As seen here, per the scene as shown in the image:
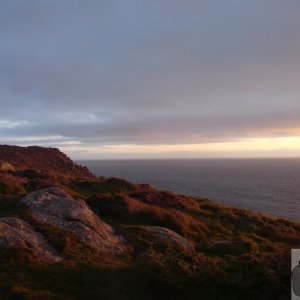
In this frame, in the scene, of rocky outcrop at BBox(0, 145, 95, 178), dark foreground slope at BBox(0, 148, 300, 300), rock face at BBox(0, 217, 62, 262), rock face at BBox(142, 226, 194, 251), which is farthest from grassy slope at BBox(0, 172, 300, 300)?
rocky outcrop at BBox(0, 145, 95, 178)

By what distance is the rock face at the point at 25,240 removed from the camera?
47.5ft

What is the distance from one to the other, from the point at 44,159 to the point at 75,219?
39094 mm

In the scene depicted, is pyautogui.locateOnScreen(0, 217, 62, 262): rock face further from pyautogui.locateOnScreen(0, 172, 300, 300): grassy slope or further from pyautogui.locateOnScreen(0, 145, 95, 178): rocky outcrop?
pyautogui.locateOnScreen(0, 145, 95, 178): rocky outcrop

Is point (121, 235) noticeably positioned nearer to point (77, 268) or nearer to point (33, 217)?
point (33, 217)

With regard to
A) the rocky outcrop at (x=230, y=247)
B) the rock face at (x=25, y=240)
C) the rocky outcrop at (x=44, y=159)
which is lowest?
the rocky outcrop at (x=230, y=247)

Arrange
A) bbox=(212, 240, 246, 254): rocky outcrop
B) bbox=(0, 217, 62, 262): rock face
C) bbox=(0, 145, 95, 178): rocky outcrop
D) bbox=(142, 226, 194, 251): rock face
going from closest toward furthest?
bbox=(0, 217, 62, 262): rock face → bbox=(142, 226, 194, 251): rock face → bbox=(212, 240, 246, 254): rocky outcrop → bbox=(0, 145, 95, 178): rocky outcrop

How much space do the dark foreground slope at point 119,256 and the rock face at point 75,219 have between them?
43mm

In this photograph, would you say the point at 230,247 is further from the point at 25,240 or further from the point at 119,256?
the point at 25,240

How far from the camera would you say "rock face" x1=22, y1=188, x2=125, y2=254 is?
17.2m

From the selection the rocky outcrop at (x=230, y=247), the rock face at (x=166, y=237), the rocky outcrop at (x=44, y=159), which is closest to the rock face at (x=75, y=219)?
the rock face at (x=166, y=237)

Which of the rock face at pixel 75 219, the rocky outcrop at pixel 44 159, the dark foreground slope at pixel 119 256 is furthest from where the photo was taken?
the rocky outcrop at pixel 44 159

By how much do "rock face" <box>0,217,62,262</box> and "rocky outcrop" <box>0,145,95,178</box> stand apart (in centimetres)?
3403

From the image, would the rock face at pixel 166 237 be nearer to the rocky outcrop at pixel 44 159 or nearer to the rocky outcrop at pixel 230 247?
the rocky outcrop at pixel 230 247

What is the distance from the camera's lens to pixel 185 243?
65.4 ft
